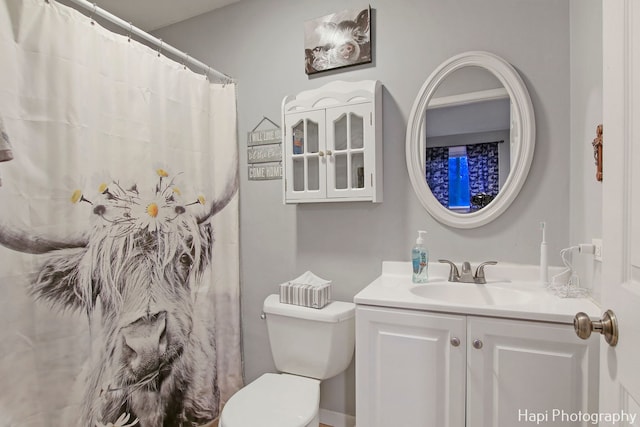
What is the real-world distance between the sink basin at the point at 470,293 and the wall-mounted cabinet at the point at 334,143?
0.48 metres

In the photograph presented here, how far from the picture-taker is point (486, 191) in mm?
1565

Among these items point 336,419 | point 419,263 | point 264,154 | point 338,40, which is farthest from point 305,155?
point 336,419

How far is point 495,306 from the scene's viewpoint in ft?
3.94

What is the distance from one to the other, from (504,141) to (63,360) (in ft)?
6.56

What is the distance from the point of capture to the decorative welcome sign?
2.01 m

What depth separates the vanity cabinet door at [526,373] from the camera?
1.05 m

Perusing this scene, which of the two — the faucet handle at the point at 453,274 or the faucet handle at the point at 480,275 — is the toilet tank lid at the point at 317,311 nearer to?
the faucet handle at the point at 453,274

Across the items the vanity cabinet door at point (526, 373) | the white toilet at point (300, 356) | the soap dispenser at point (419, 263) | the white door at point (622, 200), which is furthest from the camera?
the soap dispenser at point (419, 263)

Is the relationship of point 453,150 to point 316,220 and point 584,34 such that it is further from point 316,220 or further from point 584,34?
point 316,220

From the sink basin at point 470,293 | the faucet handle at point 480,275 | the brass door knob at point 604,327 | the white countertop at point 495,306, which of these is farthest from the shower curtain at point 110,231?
the brass door knob at point 604,327

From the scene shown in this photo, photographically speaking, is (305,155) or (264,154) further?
(264,154)

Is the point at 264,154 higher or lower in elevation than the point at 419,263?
higher

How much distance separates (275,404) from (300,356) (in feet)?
0.93

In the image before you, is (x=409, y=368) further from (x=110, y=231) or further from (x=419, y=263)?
(x=110, y=231)
